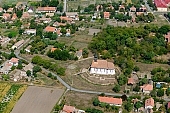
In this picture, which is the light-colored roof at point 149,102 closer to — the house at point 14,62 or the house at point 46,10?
the house at point 14,62

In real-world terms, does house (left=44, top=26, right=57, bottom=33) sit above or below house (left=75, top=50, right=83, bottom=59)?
above

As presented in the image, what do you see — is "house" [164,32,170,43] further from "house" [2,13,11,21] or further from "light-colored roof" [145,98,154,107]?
"house" [2,13,11,21]

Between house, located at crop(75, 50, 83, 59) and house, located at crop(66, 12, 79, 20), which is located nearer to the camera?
house, located at crop(75, 50, 83, 59)

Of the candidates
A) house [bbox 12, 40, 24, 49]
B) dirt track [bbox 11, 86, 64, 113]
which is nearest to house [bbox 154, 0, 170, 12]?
house [bbox 12, 40, 24, 49]

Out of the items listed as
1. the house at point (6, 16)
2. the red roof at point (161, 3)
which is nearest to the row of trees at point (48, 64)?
the house at point (6, 16)

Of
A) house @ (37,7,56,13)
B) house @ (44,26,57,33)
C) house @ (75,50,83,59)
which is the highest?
house @ (37,7,56,13)

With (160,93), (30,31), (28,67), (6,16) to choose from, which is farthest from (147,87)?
(6,16)

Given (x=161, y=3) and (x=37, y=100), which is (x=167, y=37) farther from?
(x=37, y=100)
